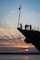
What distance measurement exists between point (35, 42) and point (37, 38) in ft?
3.36

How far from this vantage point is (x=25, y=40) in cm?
6425

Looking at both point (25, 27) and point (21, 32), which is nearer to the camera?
point (25, 27)

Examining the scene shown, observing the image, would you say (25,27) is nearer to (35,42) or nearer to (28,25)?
(28,25)

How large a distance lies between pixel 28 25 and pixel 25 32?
3.76 m

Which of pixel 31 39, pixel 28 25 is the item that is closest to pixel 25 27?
pixel 28 25

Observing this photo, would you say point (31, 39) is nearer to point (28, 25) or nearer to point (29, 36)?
point (29, 36)

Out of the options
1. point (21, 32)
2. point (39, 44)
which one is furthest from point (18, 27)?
point (39, 44)


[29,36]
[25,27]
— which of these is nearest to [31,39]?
[29,36]

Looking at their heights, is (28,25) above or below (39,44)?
above

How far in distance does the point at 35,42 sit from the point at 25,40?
93.5 inches

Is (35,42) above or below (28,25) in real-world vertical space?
below

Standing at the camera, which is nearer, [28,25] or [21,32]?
[28,25]

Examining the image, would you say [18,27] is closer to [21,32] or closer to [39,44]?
[21,32]

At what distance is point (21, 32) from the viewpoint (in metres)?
65.2
